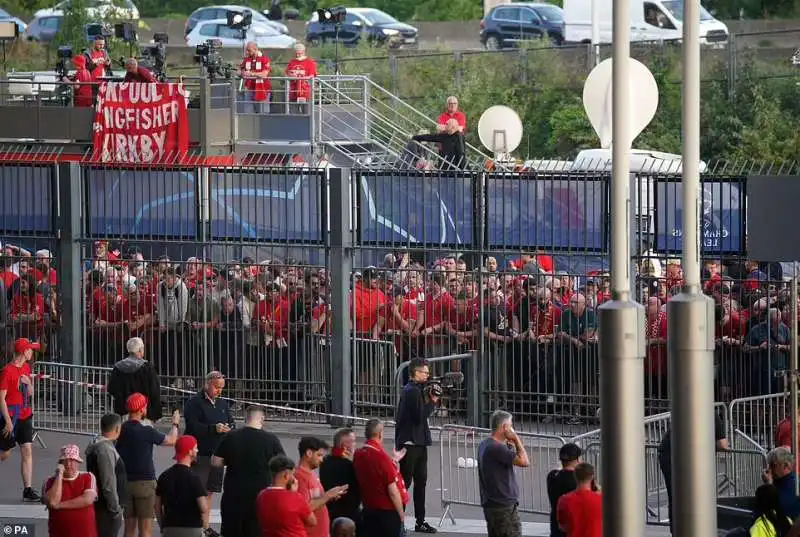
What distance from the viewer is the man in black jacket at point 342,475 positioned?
637 inches

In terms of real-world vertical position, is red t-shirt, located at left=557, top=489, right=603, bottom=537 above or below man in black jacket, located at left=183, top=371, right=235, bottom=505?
below

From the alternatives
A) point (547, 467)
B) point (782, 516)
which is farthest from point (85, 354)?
point (782, 516)

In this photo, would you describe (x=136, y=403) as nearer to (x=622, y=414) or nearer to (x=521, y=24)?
(x=622, y=414)

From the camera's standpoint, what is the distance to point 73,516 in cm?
1585

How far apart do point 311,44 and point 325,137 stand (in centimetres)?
2561

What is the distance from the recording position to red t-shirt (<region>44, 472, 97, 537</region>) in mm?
15852

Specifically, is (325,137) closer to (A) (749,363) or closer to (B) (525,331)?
(B) (525,331)

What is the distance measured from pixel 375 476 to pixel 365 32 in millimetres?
41016

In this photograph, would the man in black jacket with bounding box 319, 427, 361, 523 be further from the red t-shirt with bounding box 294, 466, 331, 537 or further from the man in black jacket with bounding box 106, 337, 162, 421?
the man in black jacket with bounding box 106, 337, 162, 421

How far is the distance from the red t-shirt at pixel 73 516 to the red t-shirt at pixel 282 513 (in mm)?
1833

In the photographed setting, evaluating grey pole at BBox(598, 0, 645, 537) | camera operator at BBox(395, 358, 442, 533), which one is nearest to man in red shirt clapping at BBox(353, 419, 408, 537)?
camera operator at BBox(395, 358, 442, 533)

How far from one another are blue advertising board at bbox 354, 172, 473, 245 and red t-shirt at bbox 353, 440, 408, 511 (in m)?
7.01

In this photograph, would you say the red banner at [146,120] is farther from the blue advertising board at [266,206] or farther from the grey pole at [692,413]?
the grey pole at [692,413]

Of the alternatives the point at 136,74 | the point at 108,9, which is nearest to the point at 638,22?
the point at 108,9
